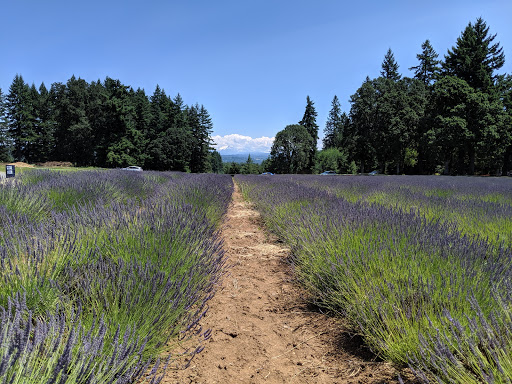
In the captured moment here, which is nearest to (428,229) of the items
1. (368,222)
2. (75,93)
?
(368,222)

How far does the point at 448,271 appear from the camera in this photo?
1.86 m

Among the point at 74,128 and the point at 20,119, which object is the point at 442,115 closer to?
the point at 74,128

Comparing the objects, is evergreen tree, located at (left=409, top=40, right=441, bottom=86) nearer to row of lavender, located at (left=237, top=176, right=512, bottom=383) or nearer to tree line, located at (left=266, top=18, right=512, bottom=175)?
tree line, located at (left=266, top=18, right=512, bottom=175)

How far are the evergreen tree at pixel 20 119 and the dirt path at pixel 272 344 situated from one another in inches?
2493

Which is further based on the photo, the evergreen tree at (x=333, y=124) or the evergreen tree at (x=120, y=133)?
the evergreen tree at (x=333, y=124)

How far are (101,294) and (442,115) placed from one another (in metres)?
34.8

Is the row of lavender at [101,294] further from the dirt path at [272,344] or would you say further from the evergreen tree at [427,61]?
the evergreen tree at [427,61]

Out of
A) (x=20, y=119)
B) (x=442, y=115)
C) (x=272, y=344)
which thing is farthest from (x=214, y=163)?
(x=272, y=344)

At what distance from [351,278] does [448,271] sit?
61 cm

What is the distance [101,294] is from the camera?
5.31 feet

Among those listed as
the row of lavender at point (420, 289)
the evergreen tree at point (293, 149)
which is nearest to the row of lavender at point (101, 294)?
the row of lavender at point (420, 289)

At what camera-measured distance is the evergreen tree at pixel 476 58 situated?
94.1ft

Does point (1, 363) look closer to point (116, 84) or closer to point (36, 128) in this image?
point (116, 84)

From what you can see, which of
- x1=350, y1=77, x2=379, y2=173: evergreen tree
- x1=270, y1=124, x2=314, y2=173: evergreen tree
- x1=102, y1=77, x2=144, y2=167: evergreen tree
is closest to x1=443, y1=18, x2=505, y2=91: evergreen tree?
x1=350, y1=77, x2=379, y2=173: evergreen tree
